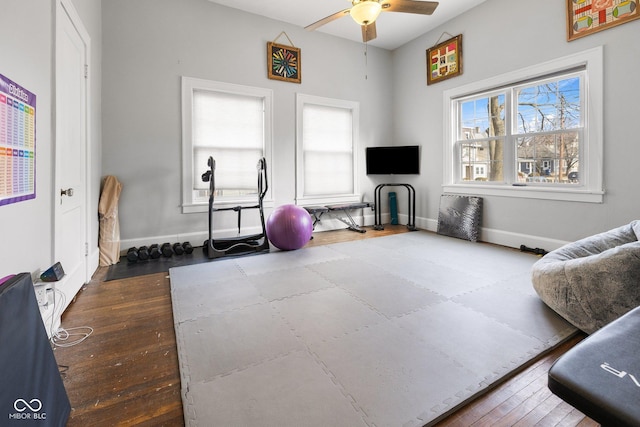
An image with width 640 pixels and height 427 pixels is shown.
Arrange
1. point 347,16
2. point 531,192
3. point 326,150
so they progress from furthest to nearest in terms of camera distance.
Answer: point 326,150
point 347,16
point 531,192

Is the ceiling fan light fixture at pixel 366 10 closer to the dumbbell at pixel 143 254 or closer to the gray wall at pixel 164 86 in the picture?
the gray wall at pixel 164 86

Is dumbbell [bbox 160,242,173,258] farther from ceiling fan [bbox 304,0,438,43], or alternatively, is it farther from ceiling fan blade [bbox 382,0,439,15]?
ceiling fan blade [bbox 382,0,439,15]

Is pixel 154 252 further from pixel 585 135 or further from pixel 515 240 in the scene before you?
pixel 585 135

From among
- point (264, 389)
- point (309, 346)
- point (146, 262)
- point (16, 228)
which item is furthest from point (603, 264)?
point (146, 262)

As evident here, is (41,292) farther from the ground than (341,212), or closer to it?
closer to it

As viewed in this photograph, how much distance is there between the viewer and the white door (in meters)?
2.41

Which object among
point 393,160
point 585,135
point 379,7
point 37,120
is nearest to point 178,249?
point 37,120

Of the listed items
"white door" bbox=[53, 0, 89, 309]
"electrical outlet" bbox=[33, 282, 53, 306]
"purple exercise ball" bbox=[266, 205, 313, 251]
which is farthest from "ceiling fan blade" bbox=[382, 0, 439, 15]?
"electrical outlet" bbox=[33, 282, 53, 306]

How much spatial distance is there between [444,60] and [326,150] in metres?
2.52

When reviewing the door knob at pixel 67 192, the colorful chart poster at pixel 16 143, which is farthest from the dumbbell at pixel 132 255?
the colorful chart poster at pixel 16 143

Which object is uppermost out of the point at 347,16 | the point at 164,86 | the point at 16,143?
the point at 347,16

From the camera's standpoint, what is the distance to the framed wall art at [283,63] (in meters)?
5.19

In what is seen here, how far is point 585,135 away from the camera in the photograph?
3.88 m

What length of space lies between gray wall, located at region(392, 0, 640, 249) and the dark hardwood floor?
245 cm
